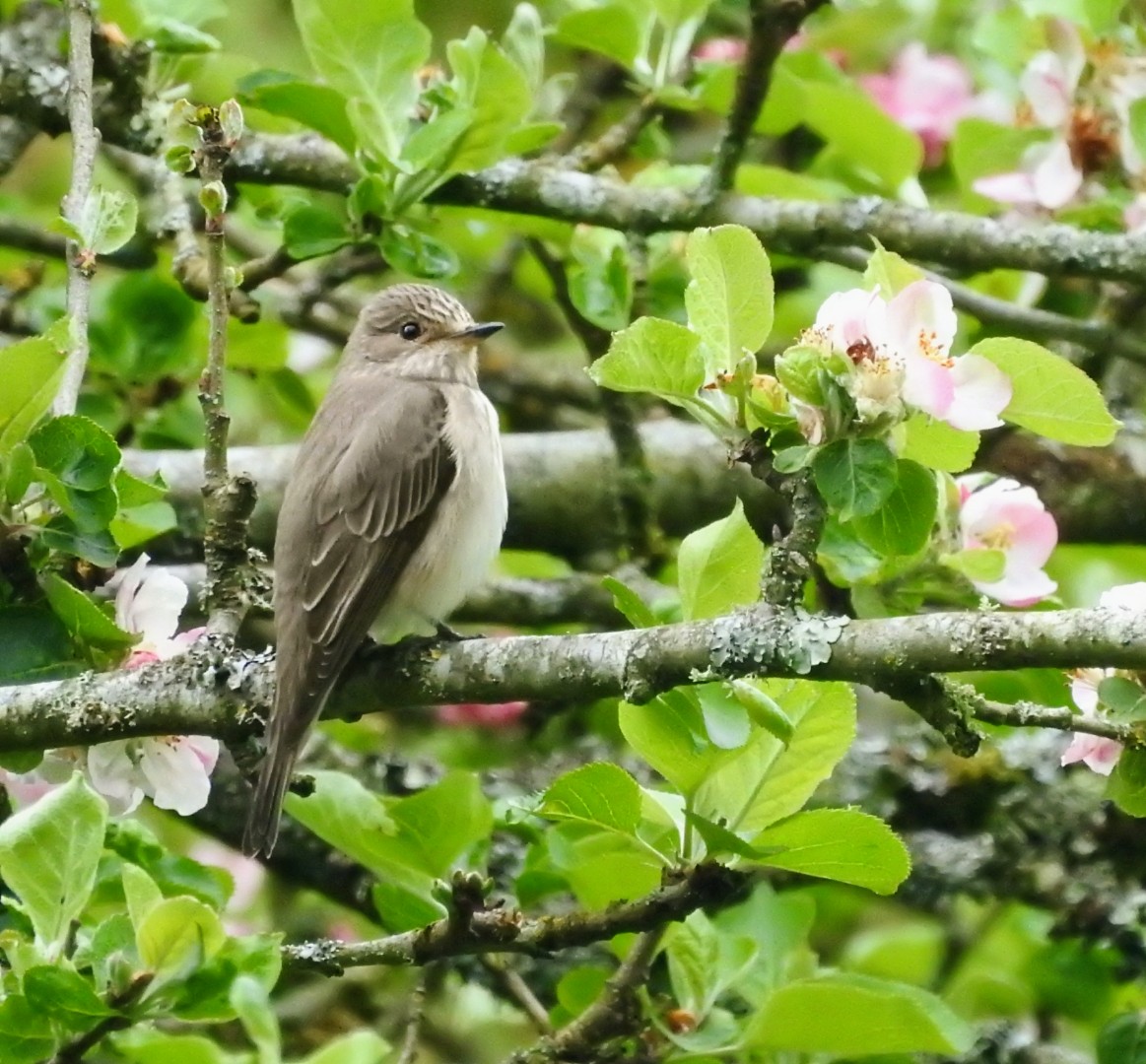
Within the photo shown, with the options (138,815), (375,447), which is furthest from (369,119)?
(138,815)

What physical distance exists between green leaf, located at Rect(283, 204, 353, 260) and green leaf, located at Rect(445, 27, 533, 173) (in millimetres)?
328

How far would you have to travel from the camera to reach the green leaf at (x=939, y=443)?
3010 millimetres

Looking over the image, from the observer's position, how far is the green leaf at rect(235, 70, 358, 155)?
4062 mm

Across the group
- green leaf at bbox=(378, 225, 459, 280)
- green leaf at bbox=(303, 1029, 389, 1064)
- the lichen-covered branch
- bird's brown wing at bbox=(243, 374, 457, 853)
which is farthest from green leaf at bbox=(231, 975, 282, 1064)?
green leaf at bbox=(378, 225, 459, 280)

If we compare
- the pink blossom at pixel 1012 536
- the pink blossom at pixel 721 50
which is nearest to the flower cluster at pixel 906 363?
the pink blossom at pixel 1012 536

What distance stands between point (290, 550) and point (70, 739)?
1.24m

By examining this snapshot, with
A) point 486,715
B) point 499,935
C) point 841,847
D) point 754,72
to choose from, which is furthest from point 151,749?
point 486,715

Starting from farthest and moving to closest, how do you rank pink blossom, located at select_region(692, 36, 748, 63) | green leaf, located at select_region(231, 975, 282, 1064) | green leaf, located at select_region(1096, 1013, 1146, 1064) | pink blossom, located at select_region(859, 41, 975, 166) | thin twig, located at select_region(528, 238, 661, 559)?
pink blossom, located at select_region(859, 41, 975, 166), pink blossom, located at select_region(692, 36, 748, 63), thin twig, located at select_region(528, 238, 661, 559), green leaf, located at select_region(1096, 1013, 1146, 1064), green leaf, located at select_region(231, 975, 282, 1064)

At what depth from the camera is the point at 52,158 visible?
7988 millimetres

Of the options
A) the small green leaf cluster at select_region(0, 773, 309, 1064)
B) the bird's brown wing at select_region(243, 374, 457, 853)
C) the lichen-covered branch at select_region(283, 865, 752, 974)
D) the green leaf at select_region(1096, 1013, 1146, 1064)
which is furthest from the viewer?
the bird's brown wing at select_region(243, 374, 457, 853)

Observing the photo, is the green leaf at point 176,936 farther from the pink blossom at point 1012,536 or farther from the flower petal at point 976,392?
the pink blossom at point 1012,536

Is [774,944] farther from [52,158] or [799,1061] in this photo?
[52,158]

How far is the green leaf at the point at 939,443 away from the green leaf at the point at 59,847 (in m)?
1.48

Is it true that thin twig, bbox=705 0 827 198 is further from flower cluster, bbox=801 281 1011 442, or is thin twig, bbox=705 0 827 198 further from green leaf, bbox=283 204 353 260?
flower cluster, bbox=801 281 1011 442
